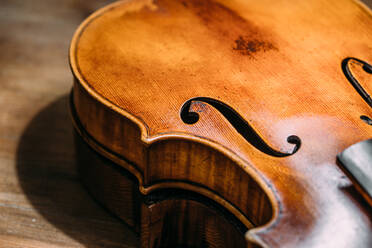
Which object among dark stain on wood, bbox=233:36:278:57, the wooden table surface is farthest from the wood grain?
dark stain on wood, bbox=233:36:278:57

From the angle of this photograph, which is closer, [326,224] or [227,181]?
[326,224]

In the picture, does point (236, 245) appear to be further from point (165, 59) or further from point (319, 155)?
point (165, 59)

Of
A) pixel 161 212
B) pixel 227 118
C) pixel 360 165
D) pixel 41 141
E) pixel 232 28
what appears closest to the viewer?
pixel 360 165

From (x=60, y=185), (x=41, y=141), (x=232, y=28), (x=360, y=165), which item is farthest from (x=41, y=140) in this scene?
(x=360, y=165)

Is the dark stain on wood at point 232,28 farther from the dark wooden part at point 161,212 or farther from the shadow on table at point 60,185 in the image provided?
the shadow on table at point 60,185

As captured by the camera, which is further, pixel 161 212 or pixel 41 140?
pixel 41 140

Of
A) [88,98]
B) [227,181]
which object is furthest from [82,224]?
[227,181]

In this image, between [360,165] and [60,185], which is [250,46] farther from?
[60,185]

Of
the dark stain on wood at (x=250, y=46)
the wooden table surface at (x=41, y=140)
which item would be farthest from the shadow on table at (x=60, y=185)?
the dark stain on wood at (x=250, y=46)
